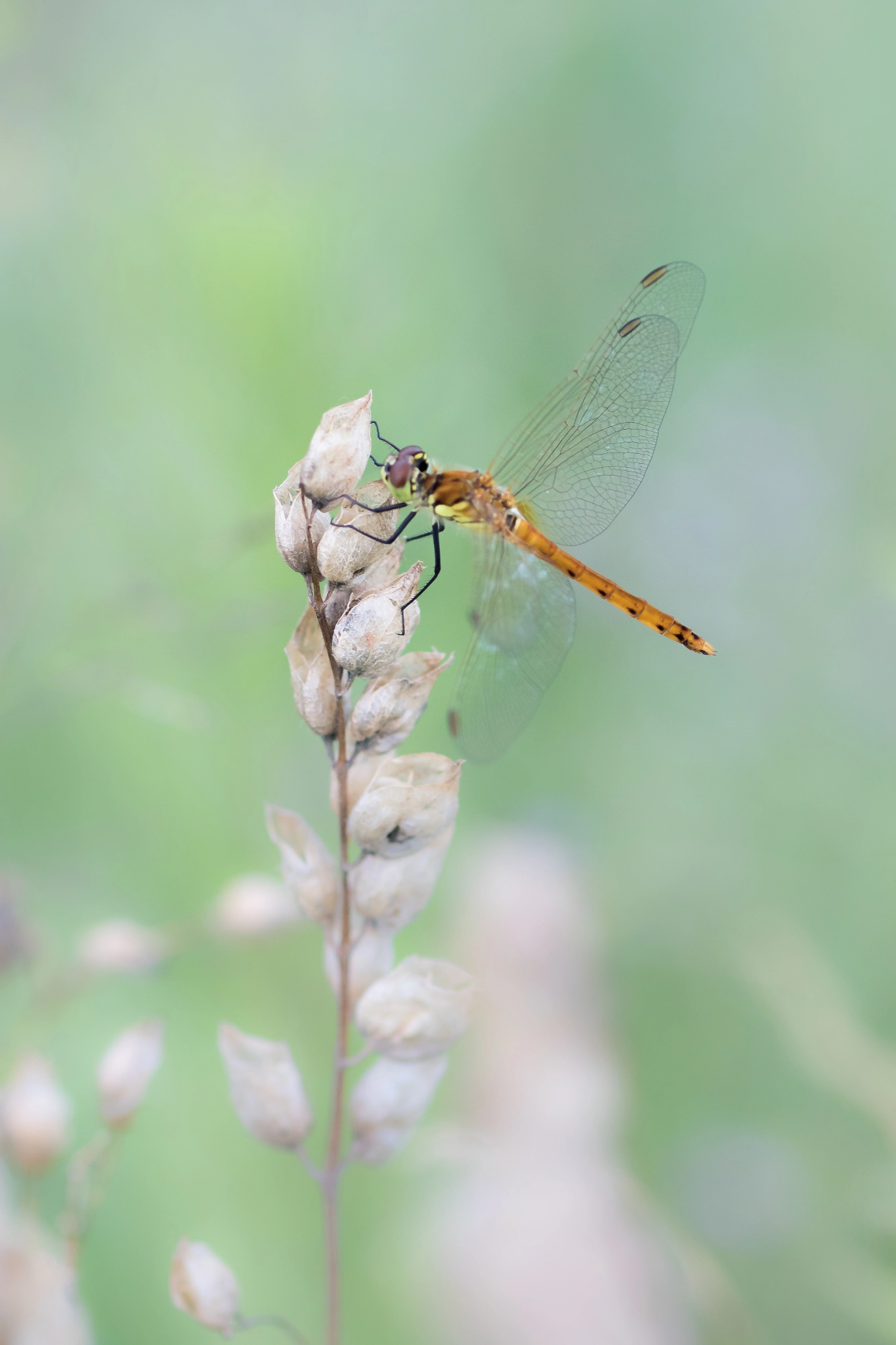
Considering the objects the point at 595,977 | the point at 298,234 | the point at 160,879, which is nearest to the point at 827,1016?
the point at 595,977

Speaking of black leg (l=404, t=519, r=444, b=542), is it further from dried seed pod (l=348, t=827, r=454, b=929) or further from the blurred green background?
dried seed pod (l=348, t=827, r=454, b=929)

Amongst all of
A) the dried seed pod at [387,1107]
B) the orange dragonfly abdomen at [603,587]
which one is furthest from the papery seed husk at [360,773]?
the orange dragonfly abdomen at [603,587]

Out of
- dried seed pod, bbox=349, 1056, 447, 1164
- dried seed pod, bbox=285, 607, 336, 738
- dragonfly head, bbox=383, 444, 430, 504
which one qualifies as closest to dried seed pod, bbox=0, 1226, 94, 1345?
dried seed pod, bbox=349, 1056, 447, 1164

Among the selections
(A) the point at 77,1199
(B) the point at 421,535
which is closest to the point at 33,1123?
(A) the point at 77,1199

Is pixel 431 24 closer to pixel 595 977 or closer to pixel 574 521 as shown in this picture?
pixel 574 521

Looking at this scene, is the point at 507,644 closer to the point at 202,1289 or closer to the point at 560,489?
the point at 560,489

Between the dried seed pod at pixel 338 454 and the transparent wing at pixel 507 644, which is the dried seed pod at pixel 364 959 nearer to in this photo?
the dried seed pod at pixel 338 454
